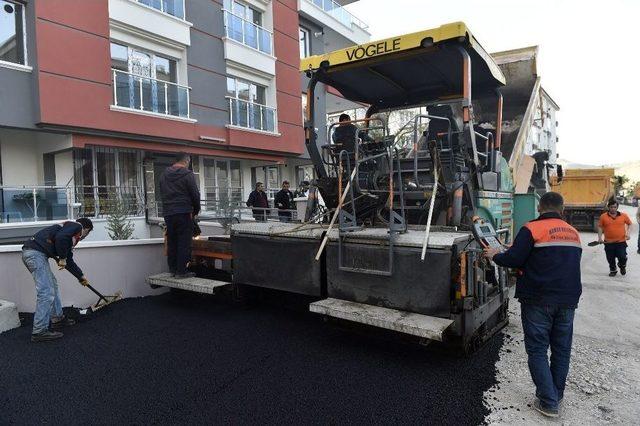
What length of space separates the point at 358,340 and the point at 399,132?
2238 mm

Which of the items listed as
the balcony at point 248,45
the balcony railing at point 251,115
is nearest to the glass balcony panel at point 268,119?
the balcony railing at point 251,115

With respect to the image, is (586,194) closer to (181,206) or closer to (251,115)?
(251,115)

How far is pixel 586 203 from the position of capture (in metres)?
16.0

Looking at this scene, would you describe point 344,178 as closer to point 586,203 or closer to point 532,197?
point 532,197

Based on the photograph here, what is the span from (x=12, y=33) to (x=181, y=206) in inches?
313

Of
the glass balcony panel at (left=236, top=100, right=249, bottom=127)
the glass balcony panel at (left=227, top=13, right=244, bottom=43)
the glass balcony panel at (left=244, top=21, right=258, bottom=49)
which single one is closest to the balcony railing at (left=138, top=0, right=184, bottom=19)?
the glass balcony panel at (left=227, top=13, right=244, bottom=43)

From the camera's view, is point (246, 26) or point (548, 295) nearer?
point (548, 295)

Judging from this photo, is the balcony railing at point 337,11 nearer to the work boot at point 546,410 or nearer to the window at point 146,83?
the window at point 146,83

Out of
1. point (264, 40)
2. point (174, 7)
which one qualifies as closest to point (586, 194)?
point (264, 40)

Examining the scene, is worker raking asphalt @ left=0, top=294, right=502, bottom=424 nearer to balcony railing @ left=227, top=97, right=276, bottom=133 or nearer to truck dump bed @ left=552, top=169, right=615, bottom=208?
balcony railing @ left=227, top=97, right=276, bottom=133

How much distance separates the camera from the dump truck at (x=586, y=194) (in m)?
15.9

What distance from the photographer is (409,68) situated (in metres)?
5.09

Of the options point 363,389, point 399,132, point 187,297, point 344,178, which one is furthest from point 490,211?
point 187,297

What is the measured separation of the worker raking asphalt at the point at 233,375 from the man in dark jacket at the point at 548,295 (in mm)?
489
